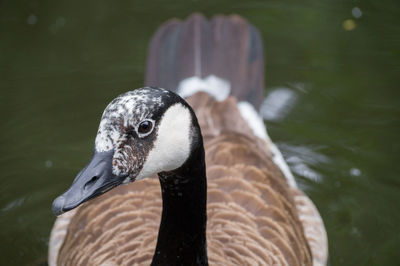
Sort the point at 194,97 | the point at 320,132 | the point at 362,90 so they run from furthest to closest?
the point at 362,90
the point at 320,132
the point at 194,97

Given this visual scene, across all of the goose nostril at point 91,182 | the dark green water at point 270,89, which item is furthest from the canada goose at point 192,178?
the dark green water at point 270,89

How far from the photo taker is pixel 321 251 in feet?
14.1

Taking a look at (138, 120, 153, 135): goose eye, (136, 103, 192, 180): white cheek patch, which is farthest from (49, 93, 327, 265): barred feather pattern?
(138, 120, 153, 135): goose eye

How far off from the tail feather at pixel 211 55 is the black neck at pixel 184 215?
220 cm

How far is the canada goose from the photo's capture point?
105 inches

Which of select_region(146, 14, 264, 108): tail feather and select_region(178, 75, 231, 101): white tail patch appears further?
select_region(146, 14, 264, 108): tail feather

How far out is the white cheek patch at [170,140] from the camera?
272 centimetres

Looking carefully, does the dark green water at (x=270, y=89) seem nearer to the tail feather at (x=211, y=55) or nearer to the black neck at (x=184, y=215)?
the tail feather at (x=211, y=55)

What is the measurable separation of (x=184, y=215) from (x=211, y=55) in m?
2.51

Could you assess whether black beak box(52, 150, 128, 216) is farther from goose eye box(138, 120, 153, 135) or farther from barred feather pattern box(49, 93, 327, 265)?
barred feather pattern box(49, 93, 327, 265)

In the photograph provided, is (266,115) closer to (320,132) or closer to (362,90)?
(320,132)

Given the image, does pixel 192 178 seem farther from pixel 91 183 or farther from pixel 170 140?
pixel 91 183

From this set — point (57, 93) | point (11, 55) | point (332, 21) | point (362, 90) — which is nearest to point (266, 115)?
point (362, 90)

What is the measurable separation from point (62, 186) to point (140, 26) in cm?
238
